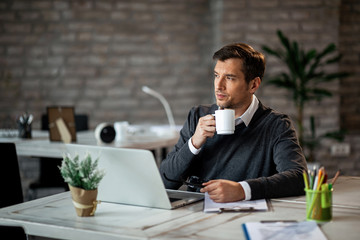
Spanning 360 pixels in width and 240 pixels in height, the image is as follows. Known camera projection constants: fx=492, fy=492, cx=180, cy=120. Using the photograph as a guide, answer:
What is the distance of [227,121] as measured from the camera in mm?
1723

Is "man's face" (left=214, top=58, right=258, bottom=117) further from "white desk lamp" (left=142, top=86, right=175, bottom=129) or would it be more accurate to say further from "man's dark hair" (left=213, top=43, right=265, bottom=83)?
"white desk lamp" (left=142, top=86, right=175, bottom=129)

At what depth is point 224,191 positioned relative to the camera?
1.51m

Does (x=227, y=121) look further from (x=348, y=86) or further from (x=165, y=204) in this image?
(x=348, y=86)

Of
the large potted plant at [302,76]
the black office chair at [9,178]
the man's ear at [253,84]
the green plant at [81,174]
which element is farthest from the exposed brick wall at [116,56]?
the green plant at [81,174]

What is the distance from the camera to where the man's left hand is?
4.95 ft

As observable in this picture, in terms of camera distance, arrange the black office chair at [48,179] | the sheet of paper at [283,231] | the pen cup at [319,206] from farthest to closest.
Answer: the black office chair at [48,179] < the pen cup at [319,206] < the sheet of paper at [283,231]

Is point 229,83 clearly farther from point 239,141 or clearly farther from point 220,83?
point 239,141

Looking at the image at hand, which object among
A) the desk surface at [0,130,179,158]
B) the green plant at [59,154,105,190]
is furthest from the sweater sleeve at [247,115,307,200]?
the desk surface at [0,130,179,158]

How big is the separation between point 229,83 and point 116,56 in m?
3.02

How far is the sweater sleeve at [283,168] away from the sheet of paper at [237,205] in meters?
0.03

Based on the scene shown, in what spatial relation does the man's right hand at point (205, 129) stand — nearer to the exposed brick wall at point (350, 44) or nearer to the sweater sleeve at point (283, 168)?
the sweater sleeve at point (283, 168)

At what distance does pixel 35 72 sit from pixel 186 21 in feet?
5.13

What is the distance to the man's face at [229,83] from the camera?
1.91 m

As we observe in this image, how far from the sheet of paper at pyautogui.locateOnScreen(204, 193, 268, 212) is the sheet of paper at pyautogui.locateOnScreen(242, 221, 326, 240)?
0.17m
